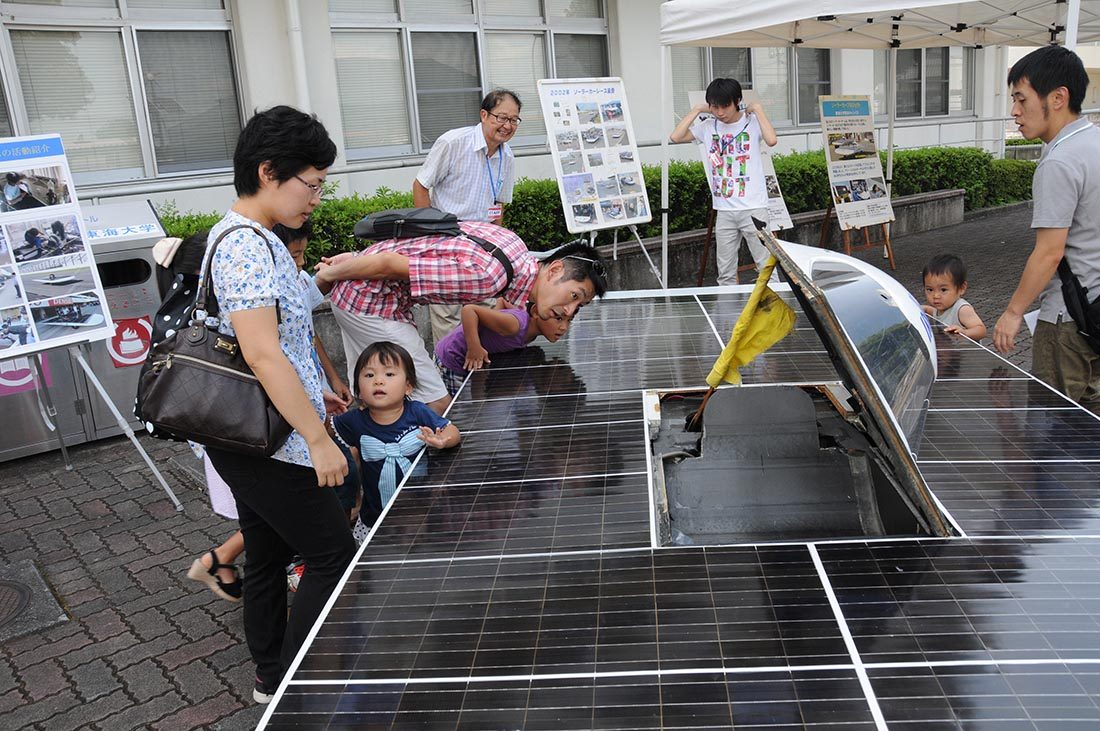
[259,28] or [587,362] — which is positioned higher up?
[259,28]

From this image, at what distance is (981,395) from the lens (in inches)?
125

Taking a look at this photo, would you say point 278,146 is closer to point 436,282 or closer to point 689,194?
point 436,282

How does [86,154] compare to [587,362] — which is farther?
[86,154]

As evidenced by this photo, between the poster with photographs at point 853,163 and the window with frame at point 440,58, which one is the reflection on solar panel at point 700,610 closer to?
the poster with photographs at point 853,163

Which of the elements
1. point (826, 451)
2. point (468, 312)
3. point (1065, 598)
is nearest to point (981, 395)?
point (826, 451)

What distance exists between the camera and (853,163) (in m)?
10.8

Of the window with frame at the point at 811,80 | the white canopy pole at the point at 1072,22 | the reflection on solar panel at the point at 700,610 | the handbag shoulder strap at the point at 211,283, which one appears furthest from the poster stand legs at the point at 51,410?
the window with frame at the point at 811,80

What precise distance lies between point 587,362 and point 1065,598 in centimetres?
235

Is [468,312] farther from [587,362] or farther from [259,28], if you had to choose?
[259,28]

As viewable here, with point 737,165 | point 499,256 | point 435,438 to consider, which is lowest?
point 435,438

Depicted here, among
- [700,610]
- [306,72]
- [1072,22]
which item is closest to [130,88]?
[306,72]

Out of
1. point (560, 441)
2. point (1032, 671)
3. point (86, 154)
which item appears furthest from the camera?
point (86, 154)

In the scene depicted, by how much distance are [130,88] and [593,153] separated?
4.77 m

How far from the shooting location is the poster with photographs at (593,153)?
836 centimetres
